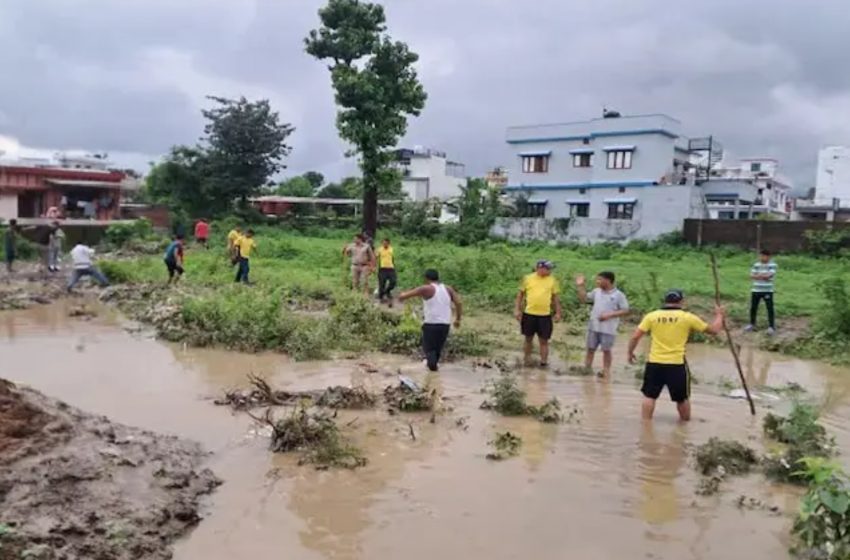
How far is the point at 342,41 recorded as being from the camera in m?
30.1

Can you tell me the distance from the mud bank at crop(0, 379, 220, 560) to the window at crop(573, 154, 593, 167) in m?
43.0

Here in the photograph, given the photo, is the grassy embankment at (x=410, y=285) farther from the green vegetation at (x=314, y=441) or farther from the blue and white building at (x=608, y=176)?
the blue and white building at (x=608, y=176)

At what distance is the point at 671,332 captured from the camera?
26.3 ft

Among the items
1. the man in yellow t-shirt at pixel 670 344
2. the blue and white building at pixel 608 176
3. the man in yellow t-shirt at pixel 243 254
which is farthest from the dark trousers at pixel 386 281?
the blue and white building at pixel 608 176

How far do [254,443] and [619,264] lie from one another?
2329 cm

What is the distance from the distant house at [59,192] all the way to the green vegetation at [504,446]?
32822 mm

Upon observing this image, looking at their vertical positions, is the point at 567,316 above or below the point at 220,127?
below

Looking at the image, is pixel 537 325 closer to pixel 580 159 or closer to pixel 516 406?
pixel 516 406

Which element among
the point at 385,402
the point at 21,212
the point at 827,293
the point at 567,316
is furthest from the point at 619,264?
the point at 21,212

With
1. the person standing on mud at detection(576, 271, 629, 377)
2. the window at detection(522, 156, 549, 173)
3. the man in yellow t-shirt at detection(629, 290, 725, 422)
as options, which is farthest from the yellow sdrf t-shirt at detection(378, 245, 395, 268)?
the window at detection(522, 156, 549, 173)

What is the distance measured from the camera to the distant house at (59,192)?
36.5 m

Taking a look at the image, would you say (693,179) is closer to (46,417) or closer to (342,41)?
(342,41)

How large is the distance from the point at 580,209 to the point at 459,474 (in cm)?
4249

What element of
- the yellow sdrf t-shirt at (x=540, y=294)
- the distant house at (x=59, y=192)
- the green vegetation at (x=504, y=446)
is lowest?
the green vegetation at (x=504, y=446)
